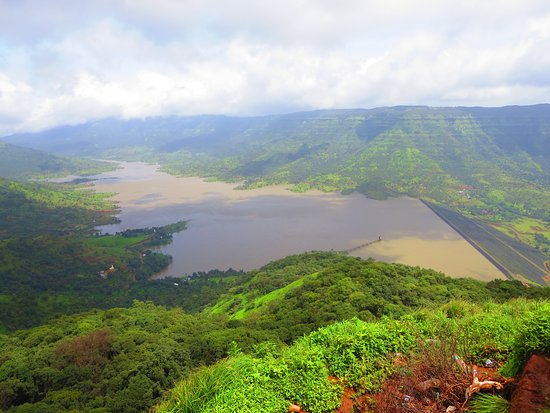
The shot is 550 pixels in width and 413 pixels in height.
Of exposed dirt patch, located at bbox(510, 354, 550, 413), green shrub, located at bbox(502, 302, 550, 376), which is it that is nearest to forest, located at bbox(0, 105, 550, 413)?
green shrub, located at bbox(502, 302, 550, 376)

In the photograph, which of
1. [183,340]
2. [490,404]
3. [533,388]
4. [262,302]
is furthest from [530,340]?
[262,302]

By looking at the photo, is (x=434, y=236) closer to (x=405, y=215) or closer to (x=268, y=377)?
(x=405, y=215)

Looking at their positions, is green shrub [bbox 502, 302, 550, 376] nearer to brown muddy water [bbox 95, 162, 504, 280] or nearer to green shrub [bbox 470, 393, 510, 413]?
green shrub [bbox 470, 393, 510, 413]

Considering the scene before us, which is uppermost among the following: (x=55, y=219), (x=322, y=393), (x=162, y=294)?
(x=322, y=393)

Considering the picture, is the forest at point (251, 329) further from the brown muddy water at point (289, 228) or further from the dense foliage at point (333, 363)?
the brown muddy water at point (289, 228)

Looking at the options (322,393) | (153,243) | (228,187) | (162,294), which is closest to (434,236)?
(162,294)

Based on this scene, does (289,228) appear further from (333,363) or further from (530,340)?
(530,340)

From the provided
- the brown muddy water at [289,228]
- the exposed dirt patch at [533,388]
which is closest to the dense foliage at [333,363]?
the exposed dirt patch at [533,388]
